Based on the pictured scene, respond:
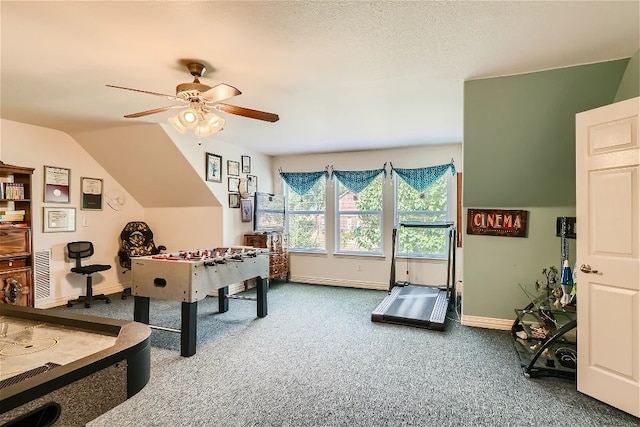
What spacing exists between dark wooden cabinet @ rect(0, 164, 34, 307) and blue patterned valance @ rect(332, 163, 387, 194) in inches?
172

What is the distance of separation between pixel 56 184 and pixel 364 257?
15.6 ft

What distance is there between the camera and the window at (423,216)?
5.70 meters

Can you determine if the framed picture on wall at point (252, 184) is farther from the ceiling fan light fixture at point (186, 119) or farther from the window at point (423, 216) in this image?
the ceiling fan light fixture at point (186, 119)

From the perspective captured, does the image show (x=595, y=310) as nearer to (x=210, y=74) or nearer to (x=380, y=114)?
(x=380, y=114)

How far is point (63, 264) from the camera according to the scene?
4.88 m

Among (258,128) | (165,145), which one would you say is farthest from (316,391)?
(165,145)

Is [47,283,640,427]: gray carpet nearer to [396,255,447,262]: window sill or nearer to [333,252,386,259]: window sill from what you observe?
[396,255,447,262]: window sill

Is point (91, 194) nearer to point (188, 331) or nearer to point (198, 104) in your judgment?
point (188, 331)

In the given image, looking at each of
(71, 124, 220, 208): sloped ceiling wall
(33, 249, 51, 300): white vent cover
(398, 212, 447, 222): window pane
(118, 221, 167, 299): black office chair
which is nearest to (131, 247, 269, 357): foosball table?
(71, 124, 220, 208): sloped ceiling wall

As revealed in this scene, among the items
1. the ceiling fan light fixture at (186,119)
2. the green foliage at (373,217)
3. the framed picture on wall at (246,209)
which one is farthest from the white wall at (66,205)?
the ceiling fan light fixture at (186,119)

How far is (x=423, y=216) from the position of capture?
5.82m

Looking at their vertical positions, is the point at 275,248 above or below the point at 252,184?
below

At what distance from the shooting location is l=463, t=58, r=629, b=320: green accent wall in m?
2.99

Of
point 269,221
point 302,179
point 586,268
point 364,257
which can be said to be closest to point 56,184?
point 269,221
